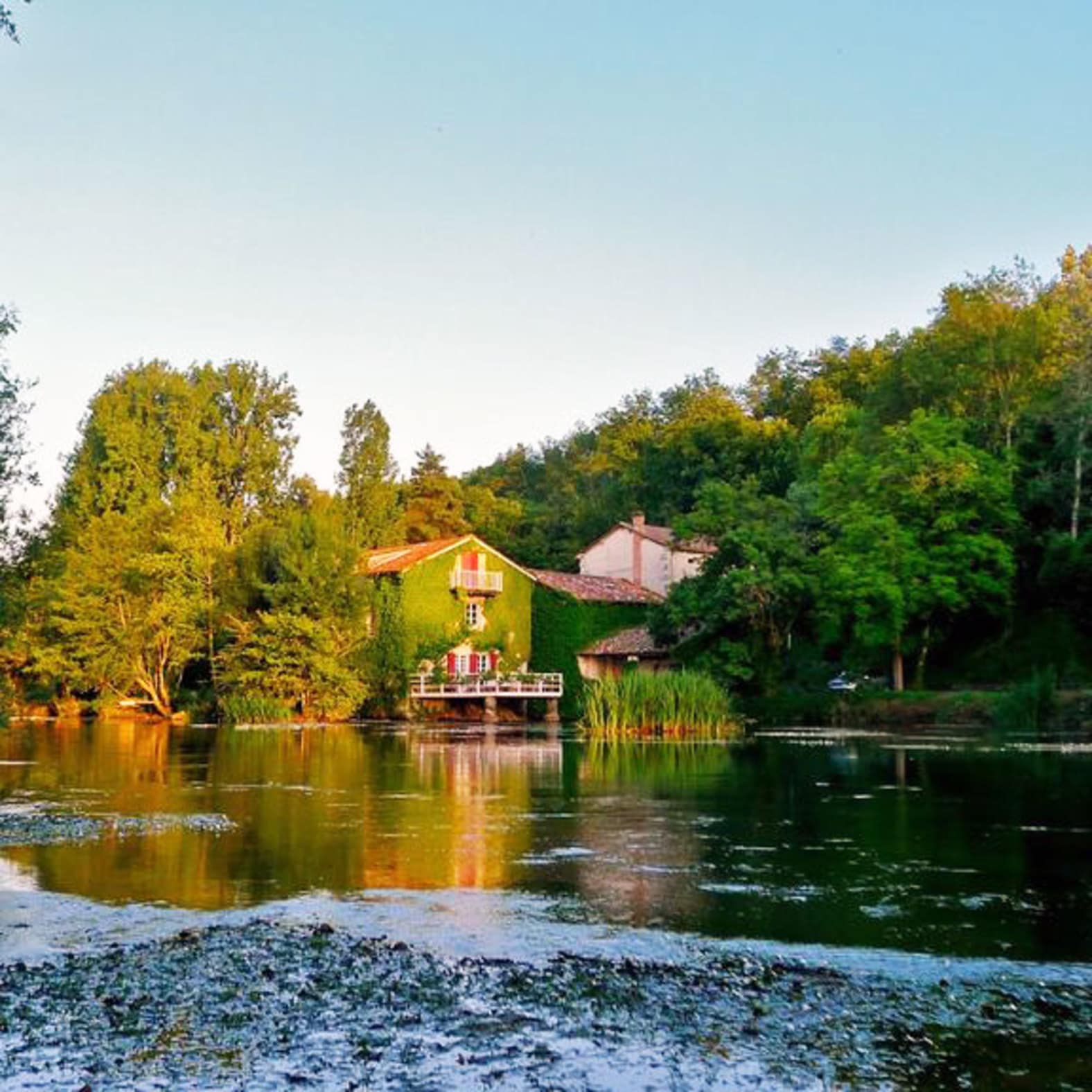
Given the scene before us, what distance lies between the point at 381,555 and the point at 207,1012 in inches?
2377

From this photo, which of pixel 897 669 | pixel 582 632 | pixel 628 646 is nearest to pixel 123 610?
pixel 582 632

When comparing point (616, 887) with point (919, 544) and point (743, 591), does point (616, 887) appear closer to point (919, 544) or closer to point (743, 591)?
point (743, 591)

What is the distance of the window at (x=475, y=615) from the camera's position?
63.0 metres

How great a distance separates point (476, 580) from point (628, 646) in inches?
324

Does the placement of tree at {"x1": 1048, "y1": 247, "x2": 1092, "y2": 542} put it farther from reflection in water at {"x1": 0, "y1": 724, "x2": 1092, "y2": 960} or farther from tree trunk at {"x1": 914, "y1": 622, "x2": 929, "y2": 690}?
reflection in water at {"x1": 0, "y1": 724, "x2": 1092, "y2": 960}

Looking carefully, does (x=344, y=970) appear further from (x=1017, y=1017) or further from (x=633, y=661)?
(x=633, y=661)

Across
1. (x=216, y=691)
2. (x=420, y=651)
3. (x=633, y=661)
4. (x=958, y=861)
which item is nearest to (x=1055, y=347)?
(x=633, y=661)

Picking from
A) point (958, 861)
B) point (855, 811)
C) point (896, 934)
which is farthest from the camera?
point (855, 811)

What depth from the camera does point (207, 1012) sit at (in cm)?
792

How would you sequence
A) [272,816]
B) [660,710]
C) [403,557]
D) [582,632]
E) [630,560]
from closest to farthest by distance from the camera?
[272,816] → [660,710] → [403,557] → [582,632] → [630,560]

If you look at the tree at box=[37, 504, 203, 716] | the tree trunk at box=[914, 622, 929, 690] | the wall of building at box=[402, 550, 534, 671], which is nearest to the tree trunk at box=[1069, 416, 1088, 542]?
the tree trunk at box=[914, 622, 929, 690]

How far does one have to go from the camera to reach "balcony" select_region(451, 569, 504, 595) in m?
62.4

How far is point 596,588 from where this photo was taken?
66.5m

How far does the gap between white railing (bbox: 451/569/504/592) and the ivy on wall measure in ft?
8.32
